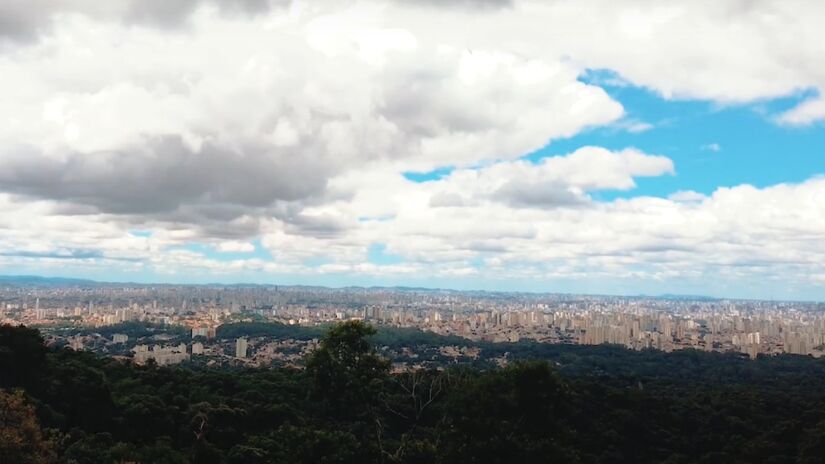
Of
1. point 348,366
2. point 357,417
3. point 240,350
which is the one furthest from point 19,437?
point 240,350

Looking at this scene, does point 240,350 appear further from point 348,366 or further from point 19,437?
point 19,437

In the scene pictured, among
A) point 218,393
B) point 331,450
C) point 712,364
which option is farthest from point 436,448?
point 712,364

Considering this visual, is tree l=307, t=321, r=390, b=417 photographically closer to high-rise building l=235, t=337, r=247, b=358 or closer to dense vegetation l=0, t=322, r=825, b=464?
dense vegetation l=0, t=322, r=825, b=464

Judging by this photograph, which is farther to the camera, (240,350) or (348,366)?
(240,350)

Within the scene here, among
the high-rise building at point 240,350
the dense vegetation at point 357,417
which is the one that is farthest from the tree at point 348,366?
the high-rise building at point 240,350

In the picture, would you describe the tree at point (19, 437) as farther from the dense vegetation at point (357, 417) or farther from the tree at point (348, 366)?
the tree at point (348, 366)

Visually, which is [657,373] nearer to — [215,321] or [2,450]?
[2,450]
